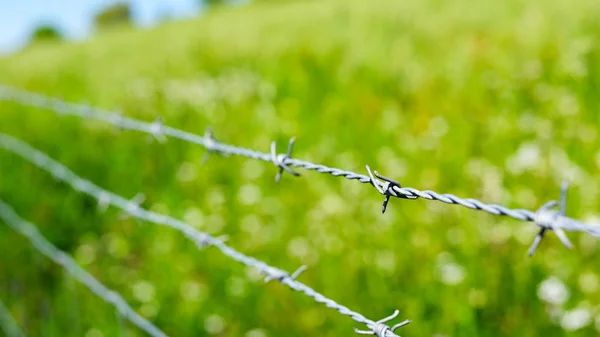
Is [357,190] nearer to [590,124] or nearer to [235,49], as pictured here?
[590,124]

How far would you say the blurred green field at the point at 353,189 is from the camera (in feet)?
9.30

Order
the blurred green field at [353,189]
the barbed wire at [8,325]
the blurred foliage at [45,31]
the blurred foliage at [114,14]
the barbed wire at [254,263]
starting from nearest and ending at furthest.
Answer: the barbed wire at [254,263], the blurred green field at [353,189], the barbed wire at [8,325], the blurred foliage at [45,31], the blurred foliage at [114,14]

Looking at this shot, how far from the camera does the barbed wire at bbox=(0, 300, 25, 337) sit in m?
3.48

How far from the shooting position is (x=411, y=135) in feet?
13.9

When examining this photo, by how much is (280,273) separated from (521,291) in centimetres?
138

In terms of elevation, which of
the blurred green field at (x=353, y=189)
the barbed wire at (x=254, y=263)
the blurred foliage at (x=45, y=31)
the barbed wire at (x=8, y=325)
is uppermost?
the barbed wire at (x=254, y=263)

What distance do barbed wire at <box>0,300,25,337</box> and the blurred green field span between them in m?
0.06

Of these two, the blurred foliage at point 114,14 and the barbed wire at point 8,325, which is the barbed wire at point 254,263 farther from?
the blurred foliage at point 114,14

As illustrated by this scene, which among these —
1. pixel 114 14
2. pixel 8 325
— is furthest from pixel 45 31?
pixel 8 325

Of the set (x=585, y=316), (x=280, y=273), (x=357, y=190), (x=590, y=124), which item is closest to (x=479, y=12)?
(x=590, y=124)

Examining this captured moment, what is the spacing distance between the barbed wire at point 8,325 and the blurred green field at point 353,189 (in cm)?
6

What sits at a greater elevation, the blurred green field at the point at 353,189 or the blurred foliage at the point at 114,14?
the blurred green field at the point at 353,189

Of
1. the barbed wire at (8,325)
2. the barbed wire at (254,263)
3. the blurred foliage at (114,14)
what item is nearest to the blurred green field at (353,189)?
the barbed wire at (8,325)

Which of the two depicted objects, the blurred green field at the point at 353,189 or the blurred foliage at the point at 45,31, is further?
the blurred foliage at the point at 45,31
